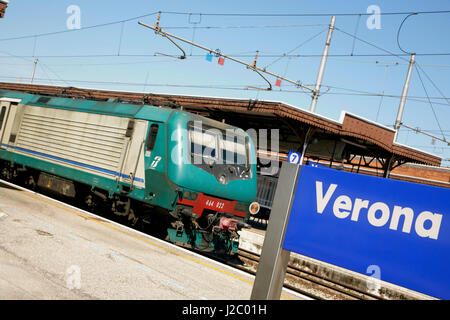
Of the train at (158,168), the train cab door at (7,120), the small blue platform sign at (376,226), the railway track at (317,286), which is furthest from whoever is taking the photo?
the train cab door at (7,120)

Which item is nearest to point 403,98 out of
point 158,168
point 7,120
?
point 158,168

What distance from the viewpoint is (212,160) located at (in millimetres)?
10320

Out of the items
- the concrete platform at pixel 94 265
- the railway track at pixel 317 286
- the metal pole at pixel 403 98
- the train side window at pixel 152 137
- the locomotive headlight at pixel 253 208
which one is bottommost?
the railway track at pixel 317 286

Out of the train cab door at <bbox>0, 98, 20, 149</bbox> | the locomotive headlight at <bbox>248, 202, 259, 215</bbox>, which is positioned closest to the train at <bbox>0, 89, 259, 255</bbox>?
the locomotive headlight at <bbox>248, 202, 259, 215</bbox>

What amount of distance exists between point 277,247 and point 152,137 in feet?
24.8

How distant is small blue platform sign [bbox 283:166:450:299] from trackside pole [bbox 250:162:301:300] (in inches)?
1.9

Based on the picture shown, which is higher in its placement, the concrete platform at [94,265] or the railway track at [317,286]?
the concrete platform at [94,265]

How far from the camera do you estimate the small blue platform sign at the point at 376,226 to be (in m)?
2.65

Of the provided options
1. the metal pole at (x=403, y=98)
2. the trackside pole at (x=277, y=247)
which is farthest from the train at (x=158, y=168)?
the metal pole at (x=403, y=98)

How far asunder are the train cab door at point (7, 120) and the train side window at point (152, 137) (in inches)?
301

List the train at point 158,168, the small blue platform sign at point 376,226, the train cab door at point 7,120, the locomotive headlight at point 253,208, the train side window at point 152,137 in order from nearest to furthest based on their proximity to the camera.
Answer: the small blue platform sign at point 376,226 < the train at point 158,168 < the train side window at point 152,137 < the locomotive headlight at point 253,208 < the train cab door at point 7,120

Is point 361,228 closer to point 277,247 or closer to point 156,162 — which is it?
point 277,247

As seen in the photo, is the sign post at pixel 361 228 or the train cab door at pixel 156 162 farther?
the train cab door at pixel 156 162

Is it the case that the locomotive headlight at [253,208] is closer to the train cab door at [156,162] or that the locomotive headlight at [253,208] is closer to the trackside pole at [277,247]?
the train cab door at [156,162]
